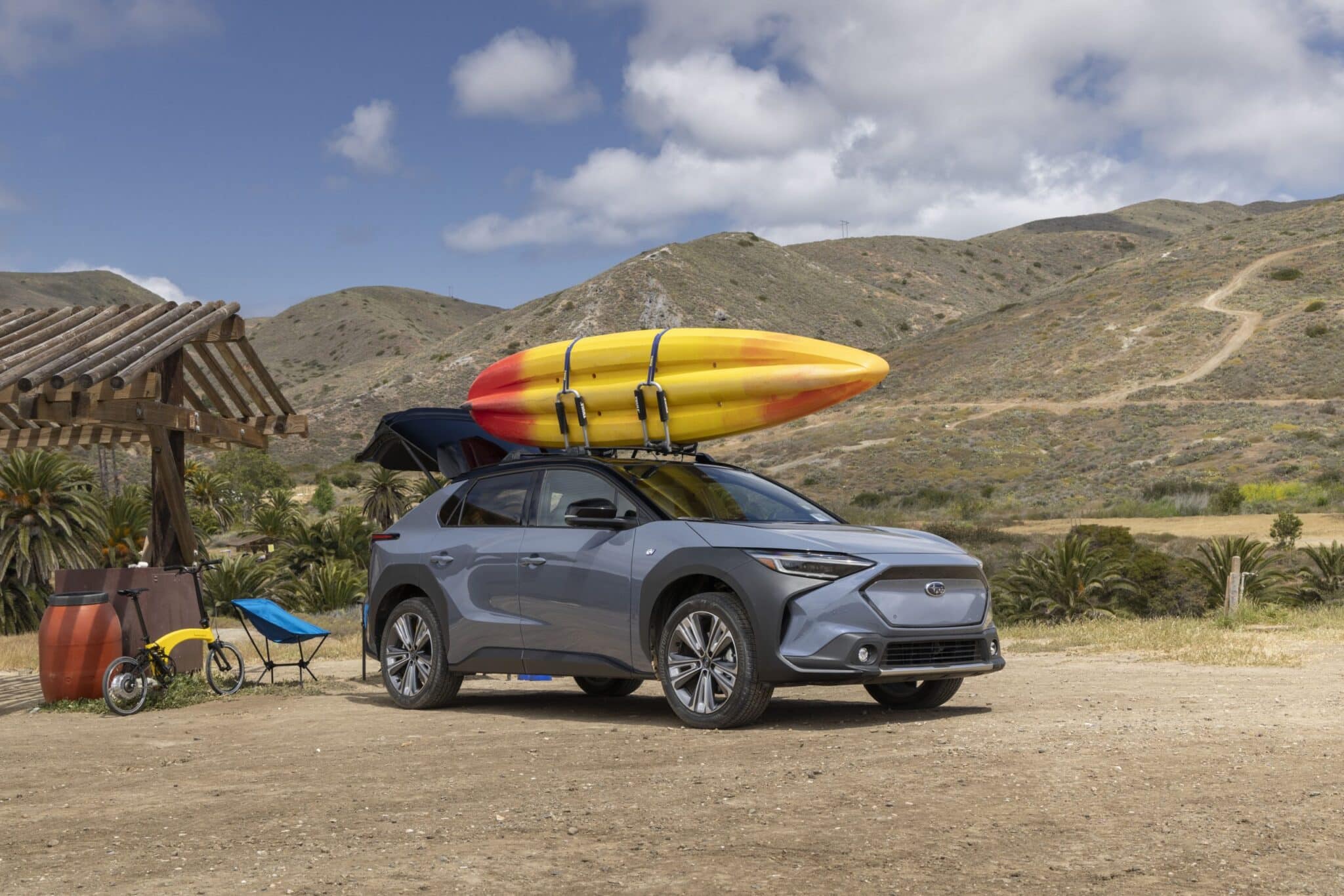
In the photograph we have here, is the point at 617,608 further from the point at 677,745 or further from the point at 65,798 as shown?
the point at 65,798

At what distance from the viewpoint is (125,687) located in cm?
1124

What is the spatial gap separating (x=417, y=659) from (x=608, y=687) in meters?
1.71

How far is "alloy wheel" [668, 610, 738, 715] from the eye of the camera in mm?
8070

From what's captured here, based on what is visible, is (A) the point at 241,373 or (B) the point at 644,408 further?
(A) the point at 241,373

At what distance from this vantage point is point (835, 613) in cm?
786

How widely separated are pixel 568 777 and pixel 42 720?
6318 millimetres

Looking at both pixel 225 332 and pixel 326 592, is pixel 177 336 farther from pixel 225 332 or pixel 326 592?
pixel 326 592

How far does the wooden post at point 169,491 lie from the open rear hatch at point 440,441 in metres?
2.95

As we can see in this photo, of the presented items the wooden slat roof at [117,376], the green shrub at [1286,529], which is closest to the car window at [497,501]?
the wooden slat roof at [117,376]

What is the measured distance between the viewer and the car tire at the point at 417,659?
33.1ft

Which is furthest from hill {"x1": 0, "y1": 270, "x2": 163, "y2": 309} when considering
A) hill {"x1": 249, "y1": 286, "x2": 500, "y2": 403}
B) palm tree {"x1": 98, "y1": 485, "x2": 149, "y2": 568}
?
palm tree {"x1": 98, "y1": 485, "x2": 149, "y2": 568}

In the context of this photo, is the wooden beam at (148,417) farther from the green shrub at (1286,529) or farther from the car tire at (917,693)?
the green shrub at (1286,529)

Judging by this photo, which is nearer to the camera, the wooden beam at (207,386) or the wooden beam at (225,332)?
the wooden beam at (225,332)

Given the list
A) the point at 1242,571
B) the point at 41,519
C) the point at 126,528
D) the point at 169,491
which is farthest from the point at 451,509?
the point at 126,528
